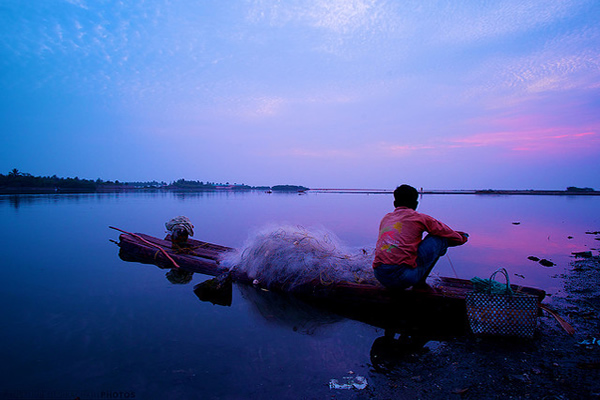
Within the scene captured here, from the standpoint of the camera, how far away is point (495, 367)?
10.4 ft

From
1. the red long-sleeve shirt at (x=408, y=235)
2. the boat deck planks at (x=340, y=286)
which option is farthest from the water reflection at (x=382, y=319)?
the red long-sleeve shirt at (x=408, y=235)

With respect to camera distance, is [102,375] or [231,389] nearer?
[231,389]

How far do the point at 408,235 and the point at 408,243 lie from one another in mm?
105

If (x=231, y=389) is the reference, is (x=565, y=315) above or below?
above

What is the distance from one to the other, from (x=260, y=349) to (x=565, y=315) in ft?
15.2

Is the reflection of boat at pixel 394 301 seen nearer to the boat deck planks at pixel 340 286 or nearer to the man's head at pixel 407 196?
the boat deck planks at pixel 340 286

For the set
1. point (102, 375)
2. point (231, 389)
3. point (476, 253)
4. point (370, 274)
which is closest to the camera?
point (231, 389)

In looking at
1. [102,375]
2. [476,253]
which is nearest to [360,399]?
[102,375]

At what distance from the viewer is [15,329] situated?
4.56 metres

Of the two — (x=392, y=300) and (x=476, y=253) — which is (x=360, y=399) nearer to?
(x=392, y=300)

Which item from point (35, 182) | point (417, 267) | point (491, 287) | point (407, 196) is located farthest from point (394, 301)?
point (35, 182)

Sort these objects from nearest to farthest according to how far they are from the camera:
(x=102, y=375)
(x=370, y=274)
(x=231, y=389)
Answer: (x=231, y=389), (x=102, y=375), (x=370, y=274)

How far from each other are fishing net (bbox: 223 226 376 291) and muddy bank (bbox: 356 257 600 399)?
1.44 meters

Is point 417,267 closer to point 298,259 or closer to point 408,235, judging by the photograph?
point 408,235
